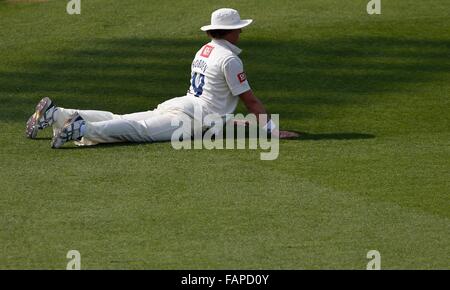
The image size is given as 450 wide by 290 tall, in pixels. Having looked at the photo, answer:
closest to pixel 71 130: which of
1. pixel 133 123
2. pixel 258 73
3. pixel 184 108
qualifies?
pixel 133 123

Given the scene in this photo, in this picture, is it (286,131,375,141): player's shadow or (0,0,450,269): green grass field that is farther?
(286,131,375,141): player's shadow

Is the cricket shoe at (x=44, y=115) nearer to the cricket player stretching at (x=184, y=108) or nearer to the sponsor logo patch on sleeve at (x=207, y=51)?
the cricket player stretching at (x=184, y=108)

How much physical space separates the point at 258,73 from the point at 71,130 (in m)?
3.70

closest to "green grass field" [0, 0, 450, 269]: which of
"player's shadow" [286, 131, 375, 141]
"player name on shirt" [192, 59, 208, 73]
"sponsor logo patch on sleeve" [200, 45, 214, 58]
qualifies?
"player's shadow" [286, 131, 375, 141]

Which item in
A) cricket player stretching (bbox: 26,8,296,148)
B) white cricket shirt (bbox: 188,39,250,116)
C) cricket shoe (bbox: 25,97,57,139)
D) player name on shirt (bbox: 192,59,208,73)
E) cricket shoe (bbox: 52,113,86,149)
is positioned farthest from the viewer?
player name on shirt (bbox: 192,59,208,73)

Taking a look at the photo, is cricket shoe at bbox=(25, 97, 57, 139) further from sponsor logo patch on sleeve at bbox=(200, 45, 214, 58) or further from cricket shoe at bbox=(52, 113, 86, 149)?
sponsor logo patch on sleeve at bbox=(200, 45, 214, 58)

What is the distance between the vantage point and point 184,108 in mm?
10633

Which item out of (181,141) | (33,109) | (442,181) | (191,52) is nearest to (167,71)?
(191,52)

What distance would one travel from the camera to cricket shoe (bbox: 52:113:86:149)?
10.2 metres

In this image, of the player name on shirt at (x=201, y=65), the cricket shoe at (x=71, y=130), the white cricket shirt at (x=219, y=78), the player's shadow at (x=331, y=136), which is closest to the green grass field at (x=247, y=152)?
the player's shadow at (x=331, y=136)

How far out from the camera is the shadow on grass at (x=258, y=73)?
1222cm

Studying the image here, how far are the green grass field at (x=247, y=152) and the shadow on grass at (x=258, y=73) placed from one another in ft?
0.10

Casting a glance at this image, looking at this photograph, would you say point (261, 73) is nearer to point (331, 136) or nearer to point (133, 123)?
point (331, 136)

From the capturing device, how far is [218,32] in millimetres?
10773
